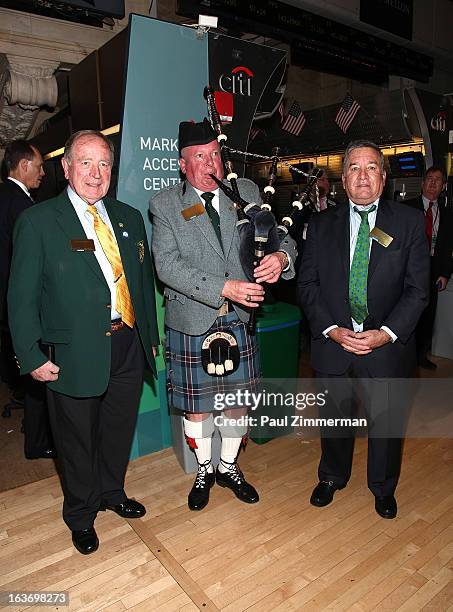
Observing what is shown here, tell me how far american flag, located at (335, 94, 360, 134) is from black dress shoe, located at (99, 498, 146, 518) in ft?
20.7

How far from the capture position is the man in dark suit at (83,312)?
1919 millimetres

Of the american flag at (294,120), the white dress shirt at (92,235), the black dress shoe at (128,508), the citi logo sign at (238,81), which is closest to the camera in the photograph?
the white dress shirt at (92,235)

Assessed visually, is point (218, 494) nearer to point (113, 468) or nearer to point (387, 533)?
point (113, 468)

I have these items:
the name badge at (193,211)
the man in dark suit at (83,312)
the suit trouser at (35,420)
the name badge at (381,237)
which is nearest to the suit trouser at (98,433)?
the man in dark suit at (83,312)

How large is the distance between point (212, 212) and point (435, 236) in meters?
3.01

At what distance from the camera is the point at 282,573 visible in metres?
2.01

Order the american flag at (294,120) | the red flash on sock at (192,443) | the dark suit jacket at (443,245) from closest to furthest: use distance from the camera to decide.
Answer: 1. the red flash on sock at (192,443)
2. the dark suit jacket at (443,245)
3. the american flag at (294,120)

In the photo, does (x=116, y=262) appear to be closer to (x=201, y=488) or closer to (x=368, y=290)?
(x=368, y=290)

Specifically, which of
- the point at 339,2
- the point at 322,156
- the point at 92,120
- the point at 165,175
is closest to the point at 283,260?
the point at 165,175

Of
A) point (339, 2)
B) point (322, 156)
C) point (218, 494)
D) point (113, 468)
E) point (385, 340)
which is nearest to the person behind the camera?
point (385, 340)

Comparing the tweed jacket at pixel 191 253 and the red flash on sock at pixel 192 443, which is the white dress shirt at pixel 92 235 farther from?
the red flash on sock at pixel 192 443

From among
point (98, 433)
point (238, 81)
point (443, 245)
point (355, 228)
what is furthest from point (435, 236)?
point (98, 433)

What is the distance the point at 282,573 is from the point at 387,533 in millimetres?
564

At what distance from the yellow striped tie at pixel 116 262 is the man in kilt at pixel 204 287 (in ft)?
0.66
